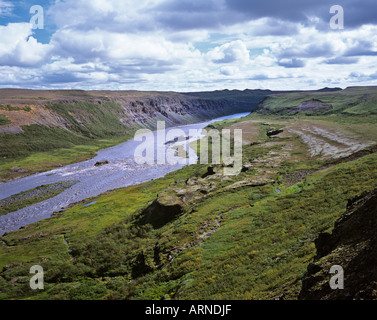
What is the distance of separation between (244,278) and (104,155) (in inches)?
4926

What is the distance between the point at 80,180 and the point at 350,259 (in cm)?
9243

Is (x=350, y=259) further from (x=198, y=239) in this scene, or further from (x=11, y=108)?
(x=11, y=108)

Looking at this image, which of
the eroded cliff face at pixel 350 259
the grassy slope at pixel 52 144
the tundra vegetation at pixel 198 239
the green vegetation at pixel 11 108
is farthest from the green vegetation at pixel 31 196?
the green vegetation at pixel 11 108

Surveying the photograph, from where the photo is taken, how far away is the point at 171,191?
56.2 m

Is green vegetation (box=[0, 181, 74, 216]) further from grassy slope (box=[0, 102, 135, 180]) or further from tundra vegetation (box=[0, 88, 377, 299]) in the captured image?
grassy slope (box=[0, 102, 135, 180])

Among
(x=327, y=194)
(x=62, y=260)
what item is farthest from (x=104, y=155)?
(x=327, y=194)

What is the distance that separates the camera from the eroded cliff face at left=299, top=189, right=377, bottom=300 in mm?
12484

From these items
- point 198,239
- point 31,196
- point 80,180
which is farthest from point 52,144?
point 198,239

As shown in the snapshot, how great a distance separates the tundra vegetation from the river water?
733 cm

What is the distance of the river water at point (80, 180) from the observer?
2621 inches

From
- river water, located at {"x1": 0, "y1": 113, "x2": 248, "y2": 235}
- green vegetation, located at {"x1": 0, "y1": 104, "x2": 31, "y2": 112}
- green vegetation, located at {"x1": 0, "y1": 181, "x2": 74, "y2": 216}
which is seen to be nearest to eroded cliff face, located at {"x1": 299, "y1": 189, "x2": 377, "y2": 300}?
river water, located at {"x1": 0, "y1": 113, "x2": 248, "y2": 235}

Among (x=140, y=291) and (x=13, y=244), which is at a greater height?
(x=140, y=291)

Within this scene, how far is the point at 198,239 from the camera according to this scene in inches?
1421
